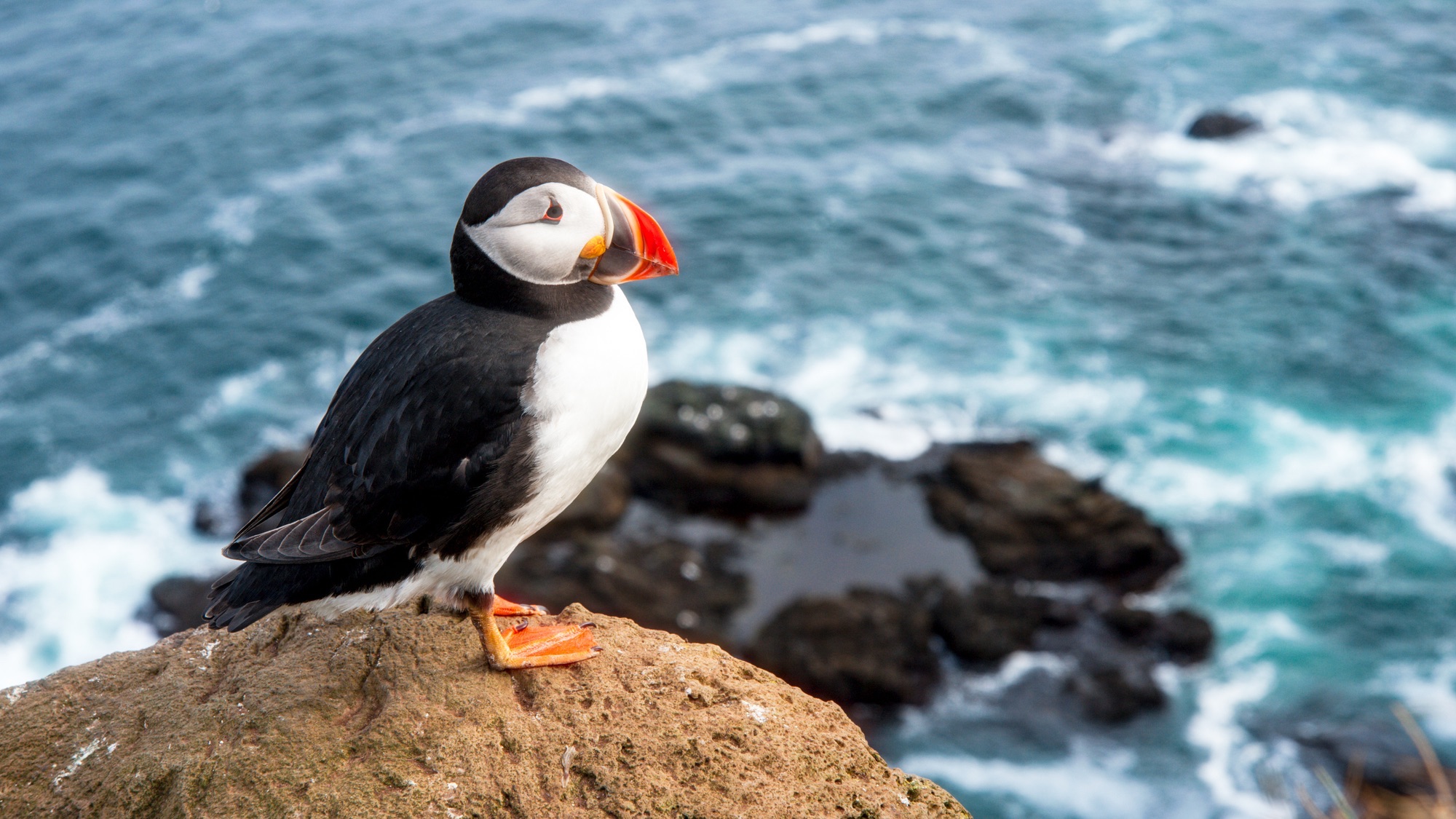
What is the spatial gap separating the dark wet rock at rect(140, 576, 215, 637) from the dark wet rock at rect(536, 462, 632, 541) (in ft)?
17.9

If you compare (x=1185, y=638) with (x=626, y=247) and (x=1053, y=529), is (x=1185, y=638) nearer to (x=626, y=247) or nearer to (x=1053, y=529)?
(x=1053, y=529)

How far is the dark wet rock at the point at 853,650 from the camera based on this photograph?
1509 centimetres

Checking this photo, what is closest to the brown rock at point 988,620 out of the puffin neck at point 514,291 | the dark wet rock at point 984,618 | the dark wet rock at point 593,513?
the dark wet rock at point 984,618

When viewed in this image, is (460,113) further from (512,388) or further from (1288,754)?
(512,388)

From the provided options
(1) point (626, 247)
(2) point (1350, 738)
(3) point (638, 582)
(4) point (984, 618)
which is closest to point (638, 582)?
Result: (3) point (638, 582)

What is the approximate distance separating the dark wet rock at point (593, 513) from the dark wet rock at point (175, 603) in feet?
17.9

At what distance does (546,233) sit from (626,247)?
1.06 ft

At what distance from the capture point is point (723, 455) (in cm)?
1827

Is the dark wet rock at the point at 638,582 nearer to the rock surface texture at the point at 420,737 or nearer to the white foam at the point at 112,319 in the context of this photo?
the rock surface texture at the point at 420,737

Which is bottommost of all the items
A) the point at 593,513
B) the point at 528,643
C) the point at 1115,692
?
the point at 1115,692

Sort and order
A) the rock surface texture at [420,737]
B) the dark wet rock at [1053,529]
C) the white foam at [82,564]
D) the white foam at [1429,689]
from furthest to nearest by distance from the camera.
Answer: the white foam at [82,564] < the dark wet rock at [1053,529] < the white foam at [1429,689] < the rock surface texture at [420,737]

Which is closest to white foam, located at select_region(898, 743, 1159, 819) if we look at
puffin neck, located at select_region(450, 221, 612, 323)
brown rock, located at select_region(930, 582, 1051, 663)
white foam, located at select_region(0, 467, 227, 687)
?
brown rock, located at select_region(930, 582, 1051, 663)

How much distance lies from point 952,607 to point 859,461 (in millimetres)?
3606

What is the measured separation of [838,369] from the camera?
22.2 metres
